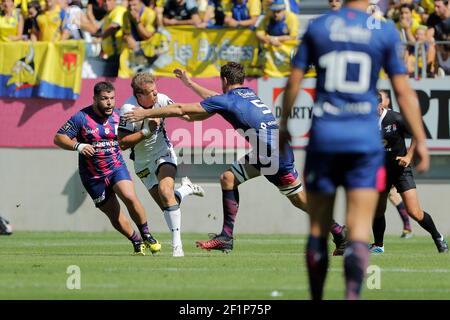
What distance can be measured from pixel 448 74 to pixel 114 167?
330 inches

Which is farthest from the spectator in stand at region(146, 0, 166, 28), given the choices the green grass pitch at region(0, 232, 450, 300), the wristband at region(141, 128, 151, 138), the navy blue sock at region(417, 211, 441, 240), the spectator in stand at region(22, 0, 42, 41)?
the navy blue sock at region(417, 211, 441, 240)

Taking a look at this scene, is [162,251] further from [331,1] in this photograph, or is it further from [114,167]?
[331,1]

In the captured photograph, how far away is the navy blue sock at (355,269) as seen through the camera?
286 inches

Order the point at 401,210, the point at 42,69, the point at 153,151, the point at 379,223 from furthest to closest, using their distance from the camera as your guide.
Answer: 1. the point at 42,69
2. the point at 401,210
3. the point at 379,223
4. the point at 153,151

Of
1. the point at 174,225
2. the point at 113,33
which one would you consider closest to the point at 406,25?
the point at 113,33

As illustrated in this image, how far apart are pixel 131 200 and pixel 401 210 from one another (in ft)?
23.1

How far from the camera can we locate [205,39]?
2067 centimetres

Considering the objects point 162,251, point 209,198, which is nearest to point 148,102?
point 162,251

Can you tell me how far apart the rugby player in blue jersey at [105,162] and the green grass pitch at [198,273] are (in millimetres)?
434

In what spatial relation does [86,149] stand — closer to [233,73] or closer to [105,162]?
[105,162]

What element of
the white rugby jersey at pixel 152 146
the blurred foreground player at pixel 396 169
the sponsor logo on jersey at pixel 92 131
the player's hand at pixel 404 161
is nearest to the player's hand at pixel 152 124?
the white rugby jersey at pixel 152 146

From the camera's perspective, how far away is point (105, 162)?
1452 cm
